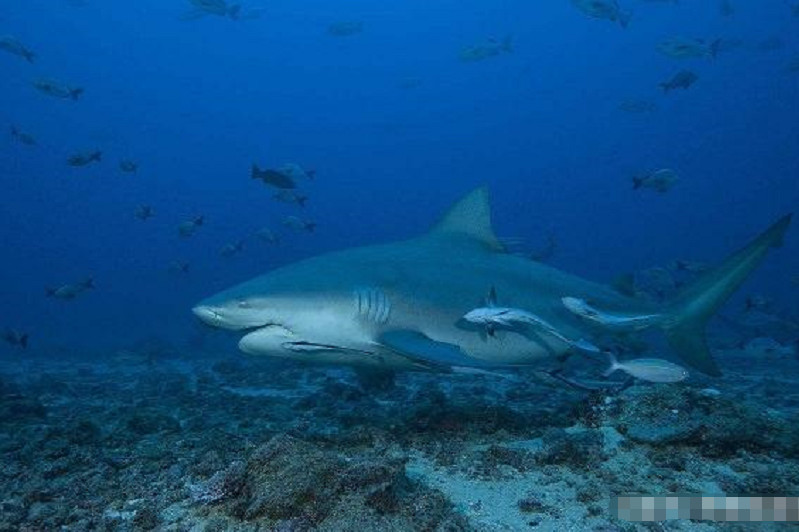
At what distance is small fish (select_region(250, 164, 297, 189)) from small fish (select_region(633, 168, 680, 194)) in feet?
27.6

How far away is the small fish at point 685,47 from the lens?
15.1m

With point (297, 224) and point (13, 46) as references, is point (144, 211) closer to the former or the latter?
point (297, 224)

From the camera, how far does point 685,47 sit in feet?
50.0

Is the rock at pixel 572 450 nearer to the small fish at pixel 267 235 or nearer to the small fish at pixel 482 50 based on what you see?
the small fish at pixel 267 235

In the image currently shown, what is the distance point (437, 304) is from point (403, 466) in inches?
78.1

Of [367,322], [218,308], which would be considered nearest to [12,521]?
[218,308]

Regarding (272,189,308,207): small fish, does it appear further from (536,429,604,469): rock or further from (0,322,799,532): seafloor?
(536,429,604,469): rock

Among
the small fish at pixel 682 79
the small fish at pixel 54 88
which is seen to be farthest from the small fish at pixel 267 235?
the small fish at pixel 682 79

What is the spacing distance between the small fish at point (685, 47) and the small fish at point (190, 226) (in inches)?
546

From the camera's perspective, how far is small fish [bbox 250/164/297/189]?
38.3ft

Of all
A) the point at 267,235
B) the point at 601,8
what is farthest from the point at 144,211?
the point at 601,8

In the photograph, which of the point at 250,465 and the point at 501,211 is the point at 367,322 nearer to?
the point at 250,465

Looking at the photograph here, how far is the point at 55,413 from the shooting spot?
718 centimetres

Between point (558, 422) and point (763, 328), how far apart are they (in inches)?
594
